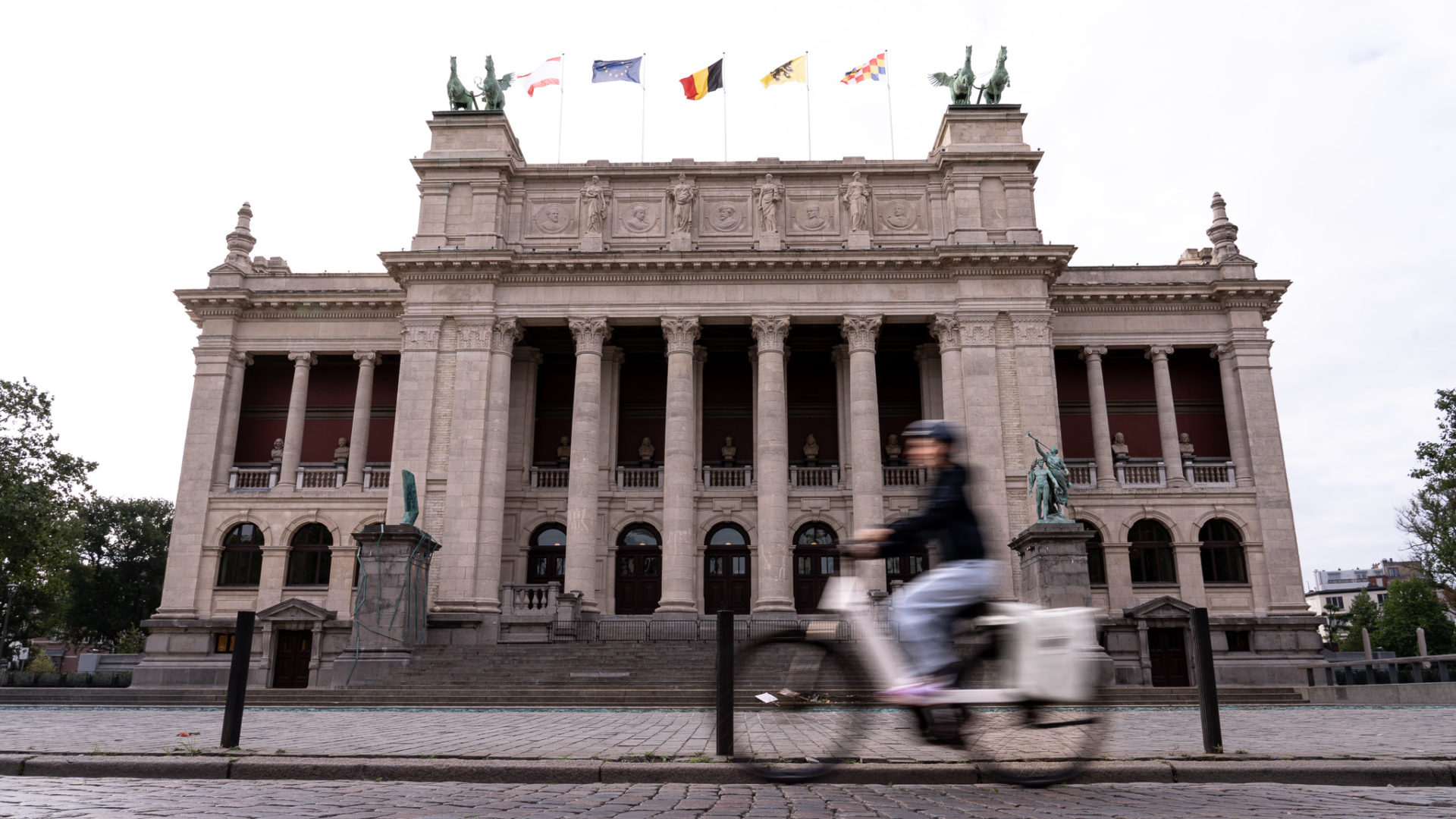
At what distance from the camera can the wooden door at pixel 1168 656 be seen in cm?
3384

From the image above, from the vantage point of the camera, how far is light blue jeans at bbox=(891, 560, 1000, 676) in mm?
6969

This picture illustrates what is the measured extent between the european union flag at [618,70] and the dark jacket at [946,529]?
35.0m

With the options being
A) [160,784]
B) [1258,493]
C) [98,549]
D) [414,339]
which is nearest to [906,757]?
[160,784]

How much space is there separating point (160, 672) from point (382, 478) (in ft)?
34.0

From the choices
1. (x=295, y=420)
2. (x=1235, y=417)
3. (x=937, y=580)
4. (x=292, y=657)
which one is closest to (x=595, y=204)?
(x=295, y=420)

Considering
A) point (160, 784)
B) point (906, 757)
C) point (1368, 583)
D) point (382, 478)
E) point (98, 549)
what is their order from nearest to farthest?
point (160, 784) < point (906, 757) < point (382, 478) < point (98, 549) < point (1368, 583)

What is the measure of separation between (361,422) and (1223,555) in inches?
1362

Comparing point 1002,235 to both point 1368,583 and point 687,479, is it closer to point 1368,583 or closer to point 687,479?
point 687,479

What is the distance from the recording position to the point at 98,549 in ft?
221

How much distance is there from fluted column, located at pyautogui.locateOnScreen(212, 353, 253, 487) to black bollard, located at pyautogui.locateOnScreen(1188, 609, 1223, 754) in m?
38.4

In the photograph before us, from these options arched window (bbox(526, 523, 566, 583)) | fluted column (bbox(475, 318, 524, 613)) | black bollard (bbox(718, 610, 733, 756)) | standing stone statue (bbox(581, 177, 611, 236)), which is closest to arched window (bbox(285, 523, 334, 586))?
fluted column (bbox(475, 318, 524, 613))

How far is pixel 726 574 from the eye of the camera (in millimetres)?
38000

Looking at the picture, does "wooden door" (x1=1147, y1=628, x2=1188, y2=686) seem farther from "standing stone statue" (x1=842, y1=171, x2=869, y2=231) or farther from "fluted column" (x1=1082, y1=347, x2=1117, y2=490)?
"standing stone statue" (x1=842, y1=171, x2=869, y2=231)

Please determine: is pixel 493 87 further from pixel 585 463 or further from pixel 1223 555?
pixel 1223 555
